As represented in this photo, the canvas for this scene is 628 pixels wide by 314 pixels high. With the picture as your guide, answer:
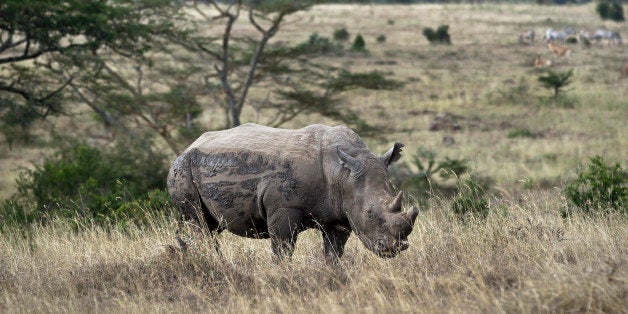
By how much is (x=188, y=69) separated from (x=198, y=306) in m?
18.8

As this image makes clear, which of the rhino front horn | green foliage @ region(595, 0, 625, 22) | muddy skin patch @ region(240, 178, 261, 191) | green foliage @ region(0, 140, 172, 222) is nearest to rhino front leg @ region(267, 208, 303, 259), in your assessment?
muddy skin patch @ region(240, 178, 261, 191)

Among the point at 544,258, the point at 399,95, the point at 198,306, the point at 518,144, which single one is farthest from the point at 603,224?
the point at 399,95

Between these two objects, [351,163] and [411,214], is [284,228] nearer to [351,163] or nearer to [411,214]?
[351,163]

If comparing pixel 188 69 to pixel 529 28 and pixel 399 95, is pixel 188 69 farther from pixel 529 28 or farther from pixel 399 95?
pixel 529 28

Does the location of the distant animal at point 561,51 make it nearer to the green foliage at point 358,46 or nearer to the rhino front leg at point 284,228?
the green foliage at point 358,46

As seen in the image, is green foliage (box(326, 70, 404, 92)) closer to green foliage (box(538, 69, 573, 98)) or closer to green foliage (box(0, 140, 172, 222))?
green foliage (box(0, 140, 172, 222))

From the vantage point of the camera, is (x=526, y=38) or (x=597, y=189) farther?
(x=526, y=38)

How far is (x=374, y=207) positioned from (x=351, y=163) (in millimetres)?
394

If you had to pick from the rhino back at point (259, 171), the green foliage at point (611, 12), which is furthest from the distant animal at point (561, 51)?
the rhino back at point (259, 171)

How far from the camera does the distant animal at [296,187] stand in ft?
22.0

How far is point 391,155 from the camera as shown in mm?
7074

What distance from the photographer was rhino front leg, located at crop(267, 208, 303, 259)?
22.5 feet

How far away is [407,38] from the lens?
59.3 meters

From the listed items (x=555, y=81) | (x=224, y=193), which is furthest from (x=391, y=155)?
(x=555, y=81)
